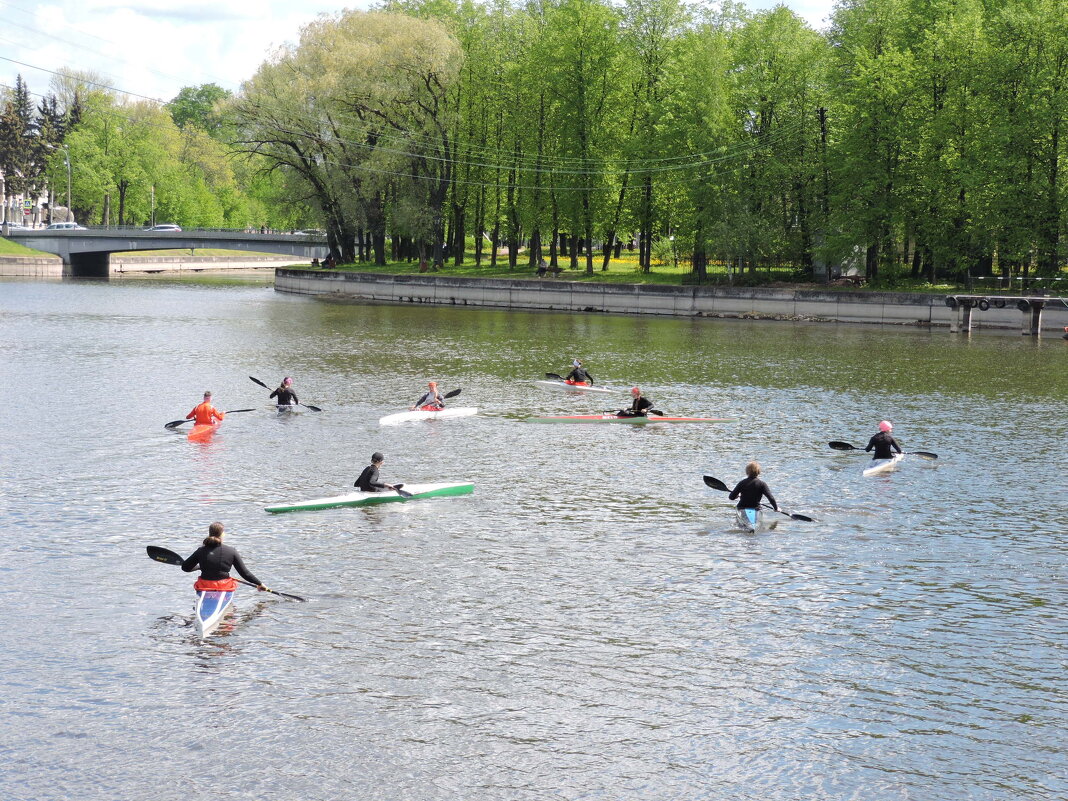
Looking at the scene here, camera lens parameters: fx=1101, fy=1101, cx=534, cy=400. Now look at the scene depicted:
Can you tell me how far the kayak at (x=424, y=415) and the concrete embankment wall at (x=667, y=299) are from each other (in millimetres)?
48504

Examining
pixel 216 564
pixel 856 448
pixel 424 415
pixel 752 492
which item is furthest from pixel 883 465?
pixel 216 564

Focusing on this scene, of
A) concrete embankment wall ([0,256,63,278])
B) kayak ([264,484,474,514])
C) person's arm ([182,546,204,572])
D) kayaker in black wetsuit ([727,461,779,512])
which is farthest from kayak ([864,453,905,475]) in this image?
concrete embankment wall ([0,256,63,278])

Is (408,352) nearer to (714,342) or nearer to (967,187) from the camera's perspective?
(714,342)

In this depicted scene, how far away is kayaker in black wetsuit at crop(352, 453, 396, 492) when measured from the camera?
26.1 m

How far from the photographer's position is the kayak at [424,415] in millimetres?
37812

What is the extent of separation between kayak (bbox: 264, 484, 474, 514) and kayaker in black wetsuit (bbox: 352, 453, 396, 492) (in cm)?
12

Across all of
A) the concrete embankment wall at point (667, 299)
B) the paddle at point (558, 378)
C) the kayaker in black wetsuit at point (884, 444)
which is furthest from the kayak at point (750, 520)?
the concrete embankment wall at point (667, 299)

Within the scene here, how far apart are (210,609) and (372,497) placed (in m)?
8.24

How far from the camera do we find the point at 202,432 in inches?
1352

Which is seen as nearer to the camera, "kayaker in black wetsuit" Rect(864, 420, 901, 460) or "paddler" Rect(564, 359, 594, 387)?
"kayaker in black wetsuit" Rect(864, 420, 901, 460)

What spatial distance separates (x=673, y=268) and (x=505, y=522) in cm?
8205

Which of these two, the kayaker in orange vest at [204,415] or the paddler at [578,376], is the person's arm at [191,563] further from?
the paddler at [578,376]

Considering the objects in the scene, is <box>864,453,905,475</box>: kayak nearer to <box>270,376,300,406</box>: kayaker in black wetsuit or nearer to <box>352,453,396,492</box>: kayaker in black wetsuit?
<box>352,453,396,492</box>: kayaker in black wetsuit

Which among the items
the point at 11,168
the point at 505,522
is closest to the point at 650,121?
the point at 505,522
